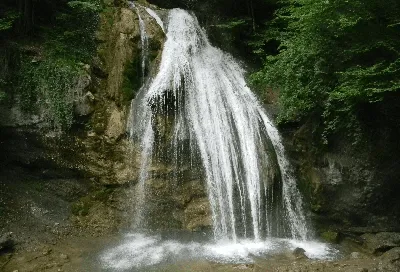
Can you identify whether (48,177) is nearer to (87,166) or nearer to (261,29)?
(87,166)

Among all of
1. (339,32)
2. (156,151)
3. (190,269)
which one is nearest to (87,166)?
(156,151)

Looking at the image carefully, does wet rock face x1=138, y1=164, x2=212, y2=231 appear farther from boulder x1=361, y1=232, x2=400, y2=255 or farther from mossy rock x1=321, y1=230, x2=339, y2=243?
boulder x1=361, y1=232, x2=400, y2=255

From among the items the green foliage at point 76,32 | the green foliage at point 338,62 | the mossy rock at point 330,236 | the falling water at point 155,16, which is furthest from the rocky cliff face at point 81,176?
the falling water at point 155,16

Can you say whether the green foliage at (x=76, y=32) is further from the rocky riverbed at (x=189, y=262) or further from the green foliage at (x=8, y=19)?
the rocky riverbed at (x=189, y=262)

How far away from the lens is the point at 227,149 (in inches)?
368

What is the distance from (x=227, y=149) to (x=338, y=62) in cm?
329

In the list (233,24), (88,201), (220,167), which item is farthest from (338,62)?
(88,201)

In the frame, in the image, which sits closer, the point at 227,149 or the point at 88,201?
the point at 88,201

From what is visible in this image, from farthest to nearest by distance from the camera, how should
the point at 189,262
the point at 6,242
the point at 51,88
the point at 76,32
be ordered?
the point at 76,32, the point at 51,88, the point at 6,242, the point at 189,262

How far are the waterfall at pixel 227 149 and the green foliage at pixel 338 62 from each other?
38.7 inches

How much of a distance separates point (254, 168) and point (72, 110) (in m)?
4.59

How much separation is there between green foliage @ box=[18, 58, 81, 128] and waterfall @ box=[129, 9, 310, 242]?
159 cm

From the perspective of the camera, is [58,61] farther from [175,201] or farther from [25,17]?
[175,201]

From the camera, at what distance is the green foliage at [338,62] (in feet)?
Answer: 24.8
